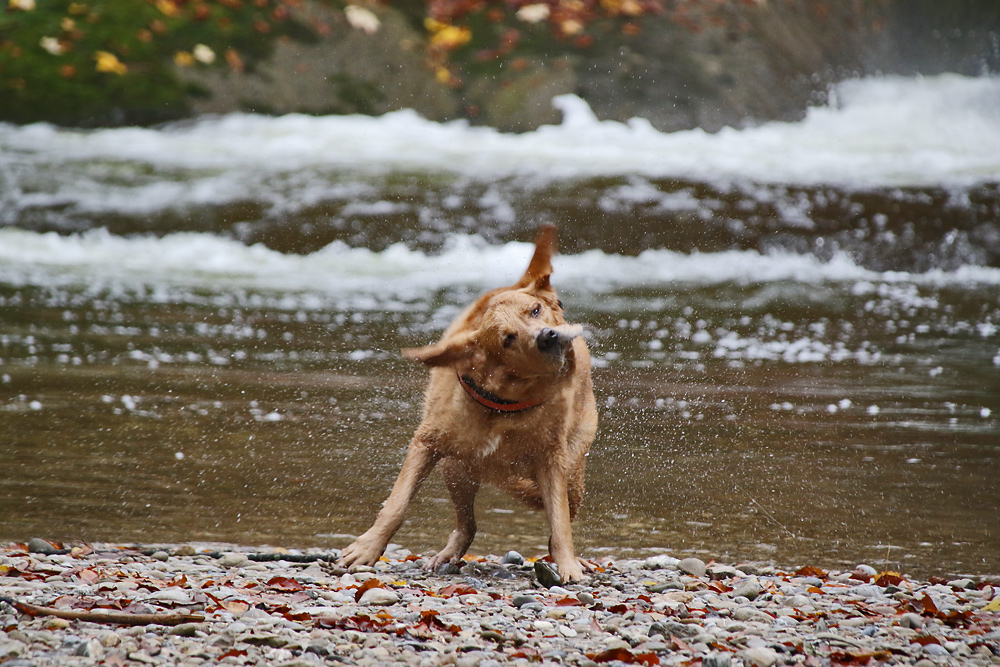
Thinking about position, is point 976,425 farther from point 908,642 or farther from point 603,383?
point 908,642

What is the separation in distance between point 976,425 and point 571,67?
887cm

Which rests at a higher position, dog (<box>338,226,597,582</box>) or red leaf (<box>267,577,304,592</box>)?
dog (<box>338,226,597,582</box>)

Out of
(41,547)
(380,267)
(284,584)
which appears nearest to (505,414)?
(284,584)

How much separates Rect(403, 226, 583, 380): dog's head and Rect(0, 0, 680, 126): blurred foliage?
10.3m

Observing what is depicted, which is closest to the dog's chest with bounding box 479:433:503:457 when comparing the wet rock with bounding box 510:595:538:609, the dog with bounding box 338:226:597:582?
the dog with bounding box 338:226:597:582

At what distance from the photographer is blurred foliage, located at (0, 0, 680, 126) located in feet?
40.1

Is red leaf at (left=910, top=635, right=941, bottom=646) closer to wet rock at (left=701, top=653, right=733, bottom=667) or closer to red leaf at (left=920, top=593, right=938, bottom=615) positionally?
red leaf at (left=920, top=593, right=938, bottom=615)

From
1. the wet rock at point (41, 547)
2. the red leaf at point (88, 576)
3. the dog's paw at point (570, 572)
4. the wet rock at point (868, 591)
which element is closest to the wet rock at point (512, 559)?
the dog's paw at point (570, 572)

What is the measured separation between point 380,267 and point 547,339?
22.4 ft

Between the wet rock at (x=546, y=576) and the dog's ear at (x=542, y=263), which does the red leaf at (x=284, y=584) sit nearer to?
the wet rock at (x=546, y=576)

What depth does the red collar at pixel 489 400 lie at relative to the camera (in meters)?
2.82

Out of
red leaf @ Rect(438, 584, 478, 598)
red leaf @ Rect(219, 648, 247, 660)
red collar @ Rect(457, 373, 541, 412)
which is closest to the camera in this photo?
red leaf @ Rect(219, 648, 247, 660)

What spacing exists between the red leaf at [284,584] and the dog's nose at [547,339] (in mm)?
921

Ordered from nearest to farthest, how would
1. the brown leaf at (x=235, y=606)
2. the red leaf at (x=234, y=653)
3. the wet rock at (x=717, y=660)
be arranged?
1. the red leaf at (x=234, y=653)
2. the wet rock at (x=717, y=660)
3. the brown leaf at (x=235, y=606)
